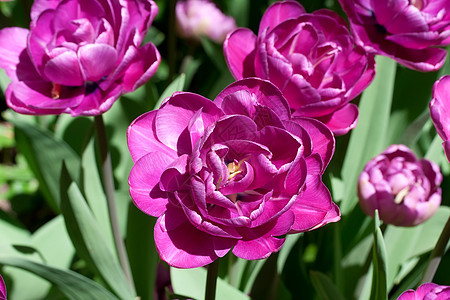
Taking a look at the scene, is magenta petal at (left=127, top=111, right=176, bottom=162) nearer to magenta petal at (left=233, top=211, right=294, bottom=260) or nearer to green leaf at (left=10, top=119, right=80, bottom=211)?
magenta petal at (left=233, top=211, right=294, bottom=260)

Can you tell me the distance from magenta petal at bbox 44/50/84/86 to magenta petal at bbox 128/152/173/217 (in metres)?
0.25

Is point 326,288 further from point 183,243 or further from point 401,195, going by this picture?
point 183,243

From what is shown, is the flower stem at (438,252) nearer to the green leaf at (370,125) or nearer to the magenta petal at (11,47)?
the green leaf at (370,125)

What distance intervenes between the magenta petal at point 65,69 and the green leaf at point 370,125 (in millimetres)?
642

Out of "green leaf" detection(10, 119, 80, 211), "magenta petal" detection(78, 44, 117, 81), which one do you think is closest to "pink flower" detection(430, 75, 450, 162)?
"magenta petal" detection(78, 44, 117, 81)

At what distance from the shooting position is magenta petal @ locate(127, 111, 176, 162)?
643mm

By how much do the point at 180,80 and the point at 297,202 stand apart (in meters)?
0.41

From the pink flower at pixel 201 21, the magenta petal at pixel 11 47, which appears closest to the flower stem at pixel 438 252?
the magenta petal at pixel 11 47

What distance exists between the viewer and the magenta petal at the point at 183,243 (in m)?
0.61

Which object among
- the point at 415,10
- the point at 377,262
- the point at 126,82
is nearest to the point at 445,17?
the point at 415,10

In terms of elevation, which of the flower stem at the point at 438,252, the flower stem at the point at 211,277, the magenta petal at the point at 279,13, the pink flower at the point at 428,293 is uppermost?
the magenta petal at the point at 279,13

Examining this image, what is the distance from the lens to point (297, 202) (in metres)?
0.64

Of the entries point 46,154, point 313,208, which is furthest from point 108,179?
point 313,208

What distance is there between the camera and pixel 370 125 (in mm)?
1240
